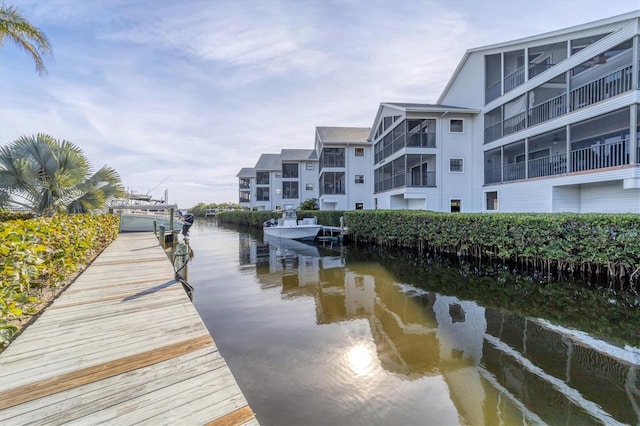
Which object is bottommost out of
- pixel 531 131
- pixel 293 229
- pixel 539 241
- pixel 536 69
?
pixel 293 229

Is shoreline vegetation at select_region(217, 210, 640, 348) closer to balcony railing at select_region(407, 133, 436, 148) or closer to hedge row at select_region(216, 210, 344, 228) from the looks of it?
balcony railing at select_region(407, 133, 436, 148)

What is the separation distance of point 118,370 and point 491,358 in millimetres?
5381

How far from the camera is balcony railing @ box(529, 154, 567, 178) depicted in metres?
14.6

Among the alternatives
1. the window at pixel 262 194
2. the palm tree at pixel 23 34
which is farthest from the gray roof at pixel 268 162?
the palm tree at pixel 23 34

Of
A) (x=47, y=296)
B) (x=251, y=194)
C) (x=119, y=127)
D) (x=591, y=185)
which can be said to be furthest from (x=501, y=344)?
(x=251, y=194)

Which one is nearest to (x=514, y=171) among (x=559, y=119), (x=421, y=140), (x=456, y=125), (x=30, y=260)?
(x=559, y=119)

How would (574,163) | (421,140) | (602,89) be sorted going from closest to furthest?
(602,89) → (574,163) → (421,140)

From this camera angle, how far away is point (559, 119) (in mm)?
14297

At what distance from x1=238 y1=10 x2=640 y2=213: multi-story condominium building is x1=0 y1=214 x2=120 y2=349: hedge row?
17085mm

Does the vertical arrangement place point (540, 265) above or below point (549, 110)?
below

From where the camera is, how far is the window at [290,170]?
40312 mm

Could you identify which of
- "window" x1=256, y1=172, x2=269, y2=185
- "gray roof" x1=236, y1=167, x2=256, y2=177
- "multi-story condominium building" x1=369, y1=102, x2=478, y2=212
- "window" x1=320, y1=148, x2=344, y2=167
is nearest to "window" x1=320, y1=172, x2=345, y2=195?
"window" x1=320, y1=148, x2=344, y2=167

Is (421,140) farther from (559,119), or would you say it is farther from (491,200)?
(559,119)

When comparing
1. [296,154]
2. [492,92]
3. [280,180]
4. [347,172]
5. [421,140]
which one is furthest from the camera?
[280,180]
